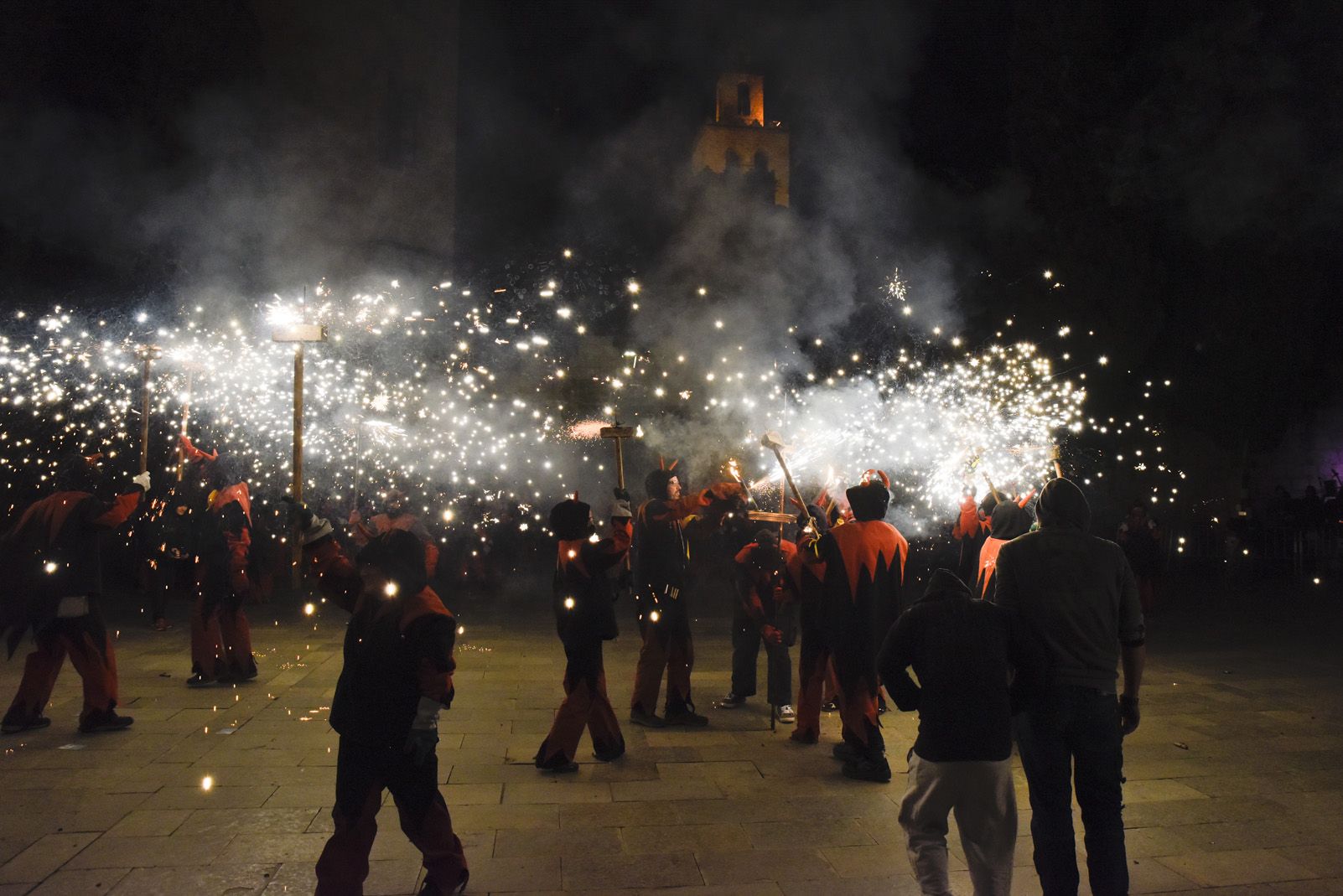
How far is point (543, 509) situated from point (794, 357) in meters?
5.52

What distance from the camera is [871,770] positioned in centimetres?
457

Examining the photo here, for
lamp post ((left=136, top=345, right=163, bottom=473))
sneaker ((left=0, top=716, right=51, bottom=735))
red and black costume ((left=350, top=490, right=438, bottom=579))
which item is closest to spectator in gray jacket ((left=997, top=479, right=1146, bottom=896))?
red and black costume ((left=350, top=490, right=438, bottom=579))

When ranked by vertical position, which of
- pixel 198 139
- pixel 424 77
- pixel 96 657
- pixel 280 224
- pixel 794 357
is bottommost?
pixel 96 657

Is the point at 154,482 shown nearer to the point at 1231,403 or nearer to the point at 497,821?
the point at 497,821

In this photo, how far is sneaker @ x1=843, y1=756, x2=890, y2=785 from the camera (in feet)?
15.0

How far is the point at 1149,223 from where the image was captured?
54.3 feet

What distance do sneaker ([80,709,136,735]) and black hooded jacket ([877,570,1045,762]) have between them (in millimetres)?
4820

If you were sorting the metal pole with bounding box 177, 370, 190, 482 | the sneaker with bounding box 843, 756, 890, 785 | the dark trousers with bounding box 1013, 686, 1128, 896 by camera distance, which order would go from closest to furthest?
the dark trousers with bounding box 1013, 686, 1128, 896
the sneaker with bounding box 843, 756, 890, 785
the metal pole with bounding box 177, 370, 190, 482

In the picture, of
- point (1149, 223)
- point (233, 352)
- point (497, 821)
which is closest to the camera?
point (497, 821)

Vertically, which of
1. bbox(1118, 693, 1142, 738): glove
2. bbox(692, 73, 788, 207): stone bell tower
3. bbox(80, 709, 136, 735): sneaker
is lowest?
bbox(80, 709, 136, 735): sneaker

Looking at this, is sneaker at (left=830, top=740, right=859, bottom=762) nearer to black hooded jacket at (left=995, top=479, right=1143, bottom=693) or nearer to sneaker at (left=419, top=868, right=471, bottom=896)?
black hooded jacket at (left=995, top=479, right=1143, bottom=693)

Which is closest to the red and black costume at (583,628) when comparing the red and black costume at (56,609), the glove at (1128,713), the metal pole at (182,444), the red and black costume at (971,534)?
the glove at (1128,713)

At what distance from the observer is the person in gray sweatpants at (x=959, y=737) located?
270 cm

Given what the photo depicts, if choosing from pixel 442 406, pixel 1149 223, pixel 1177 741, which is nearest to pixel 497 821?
pixel 1177 741
